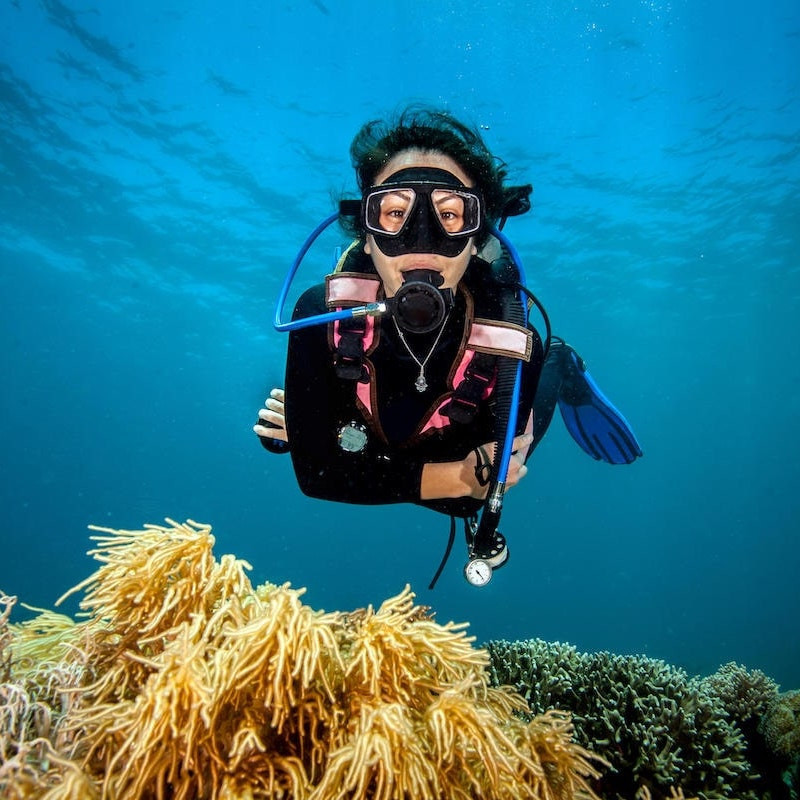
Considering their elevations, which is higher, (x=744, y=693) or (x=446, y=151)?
(x=446, y=151)

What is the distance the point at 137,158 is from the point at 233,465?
93.6 meters

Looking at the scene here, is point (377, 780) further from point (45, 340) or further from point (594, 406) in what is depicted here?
point (45, 340)

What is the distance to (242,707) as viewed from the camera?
6.21 ft

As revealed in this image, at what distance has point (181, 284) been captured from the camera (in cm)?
3422

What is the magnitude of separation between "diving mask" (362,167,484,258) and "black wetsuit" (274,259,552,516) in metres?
0.58

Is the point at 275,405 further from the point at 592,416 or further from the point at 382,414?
the point at 592,416

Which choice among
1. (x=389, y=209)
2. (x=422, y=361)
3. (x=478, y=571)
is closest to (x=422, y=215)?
(x=389, y=209)

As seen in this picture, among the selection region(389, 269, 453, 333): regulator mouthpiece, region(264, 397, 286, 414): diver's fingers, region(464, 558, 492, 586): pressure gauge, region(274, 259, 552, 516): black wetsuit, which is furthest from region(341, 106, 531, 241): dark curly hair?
region(464, 558, 492, 586): pressure gauge

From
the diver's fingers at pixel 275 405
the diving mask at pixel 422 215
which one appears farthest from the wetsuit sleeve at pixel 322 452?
the diving mask at pixel 422 215

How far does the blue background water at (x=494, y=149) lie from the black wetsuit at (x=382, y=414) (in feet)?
9.98

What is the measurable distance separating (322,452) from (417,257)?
5.34 ft

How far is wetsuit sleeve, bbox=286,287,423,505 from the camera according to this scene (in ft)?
12.4

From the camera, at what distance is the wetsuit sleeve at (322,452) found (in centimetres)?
378

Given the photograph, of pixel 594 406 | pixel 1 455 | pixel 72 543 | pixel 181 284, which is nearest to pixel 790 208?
pixel 594 406
